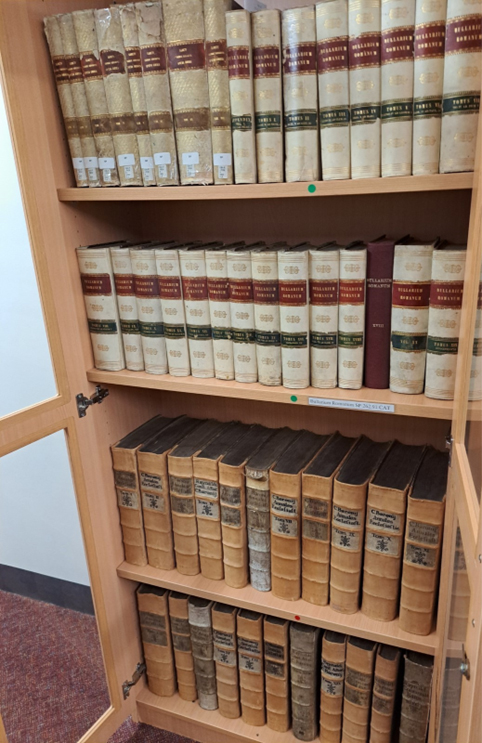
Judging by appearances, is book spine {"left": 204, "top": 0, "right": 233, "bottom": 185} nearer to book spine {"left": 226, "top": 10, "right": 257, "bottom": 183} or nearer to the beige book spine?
book spine {"left": 226, "top": 10, "right": 257, "bottom": 183}

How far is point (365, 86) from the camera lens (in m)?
0.93

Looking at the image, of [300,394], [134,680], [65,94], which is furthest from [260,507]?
[65,94]

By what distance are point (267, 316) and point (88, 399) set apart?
0.51 m

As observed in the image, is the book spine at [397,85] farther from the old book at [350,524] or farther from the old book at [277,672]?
the old book at [277,672]

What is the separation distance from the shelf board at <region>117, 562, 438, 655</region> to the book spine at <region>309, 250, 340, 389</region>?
0.56 meters

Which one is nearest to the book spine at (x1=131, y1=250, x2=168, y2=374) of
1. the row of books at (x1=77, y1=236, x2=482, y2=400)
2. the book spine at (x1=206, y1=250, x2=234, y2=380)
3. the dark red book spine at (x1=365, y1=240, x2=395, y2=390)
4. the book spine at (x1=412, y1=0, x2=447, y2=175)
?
the row of books at (x1=77, y1=236, x2=482, y2=400)

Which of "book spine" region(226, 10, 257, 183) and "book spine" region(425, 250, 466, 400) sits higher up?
"book spine" region(226, 10, 257, 183)

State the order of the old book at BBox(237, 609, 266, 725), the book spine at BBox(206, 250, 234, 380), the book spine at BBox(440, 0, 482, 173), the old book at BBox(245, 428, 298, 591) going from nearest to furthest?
the book spine at BBox(440, 0, 482, 173) < the book spine at BBox(206, 250, 234, 380) < the old book at BBox(245, 428, 298, 591) < the old book at BBox(237, 609, 266, 725)

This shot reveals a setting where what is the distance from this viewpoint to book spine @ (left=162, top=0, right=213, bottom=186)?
3.26 feet

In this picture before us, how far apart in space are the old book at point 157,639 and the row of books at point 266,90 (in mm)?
1106

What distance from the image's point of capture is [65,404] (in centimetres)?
125

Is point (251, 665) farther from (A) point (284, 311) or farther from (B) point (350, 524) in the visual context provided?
(A) point (284, 311)

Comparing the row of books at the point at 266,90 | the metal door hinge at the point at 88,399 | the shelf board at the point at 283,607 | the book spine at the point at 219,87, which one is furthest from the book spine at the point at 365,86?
the shelf board at the point at 283,607

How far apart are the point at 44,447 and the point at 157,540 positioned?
0.42m
